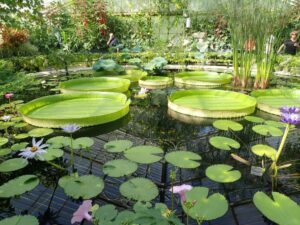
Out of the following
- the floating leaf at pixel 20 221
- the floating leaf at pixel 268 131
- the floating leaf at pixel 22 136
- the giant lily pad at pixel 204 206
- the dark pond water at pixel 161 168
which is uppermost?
the floating leaf at pixel 268 131

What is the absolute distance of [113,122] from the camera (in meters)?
3.03

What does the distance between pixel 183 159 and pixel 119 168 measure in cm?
48

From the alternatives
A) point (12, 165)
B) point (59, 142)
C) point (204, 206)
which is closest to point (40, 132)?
point (59, 142)

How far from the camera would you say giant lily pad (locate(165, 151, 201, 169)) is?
197cm

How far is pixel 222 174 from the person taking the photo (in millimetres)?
1857

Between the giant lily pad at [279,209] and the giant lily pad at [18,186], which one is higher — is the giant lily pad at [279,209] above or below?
above

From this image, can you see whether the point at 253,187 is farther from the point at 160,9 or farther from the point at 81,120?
the point at 160,9

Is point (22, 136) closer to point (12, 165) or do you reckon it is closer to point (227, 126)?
point (12, 165)

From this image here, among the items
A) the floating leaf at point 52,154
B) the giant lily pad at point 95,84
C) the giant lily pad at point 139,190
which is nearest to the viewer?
the giant lily pad at point 139,190

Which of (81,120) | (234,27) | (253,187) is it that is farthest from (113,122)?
(234,27)

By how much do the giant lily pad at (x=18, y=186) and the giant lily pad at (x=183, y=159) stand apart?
93 cm

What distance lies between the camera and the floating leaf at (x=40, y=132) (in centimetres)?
255

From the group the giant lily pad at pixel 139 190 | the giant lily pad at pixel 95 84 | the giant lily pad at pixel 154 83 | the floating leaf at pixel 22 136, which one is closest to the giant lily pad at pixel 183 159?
the giant lily pad at pixel 139 190

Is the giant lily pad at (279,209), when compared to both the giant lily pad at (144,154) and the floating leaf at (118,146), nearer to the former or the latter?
the giant lily pad at (144,154)
